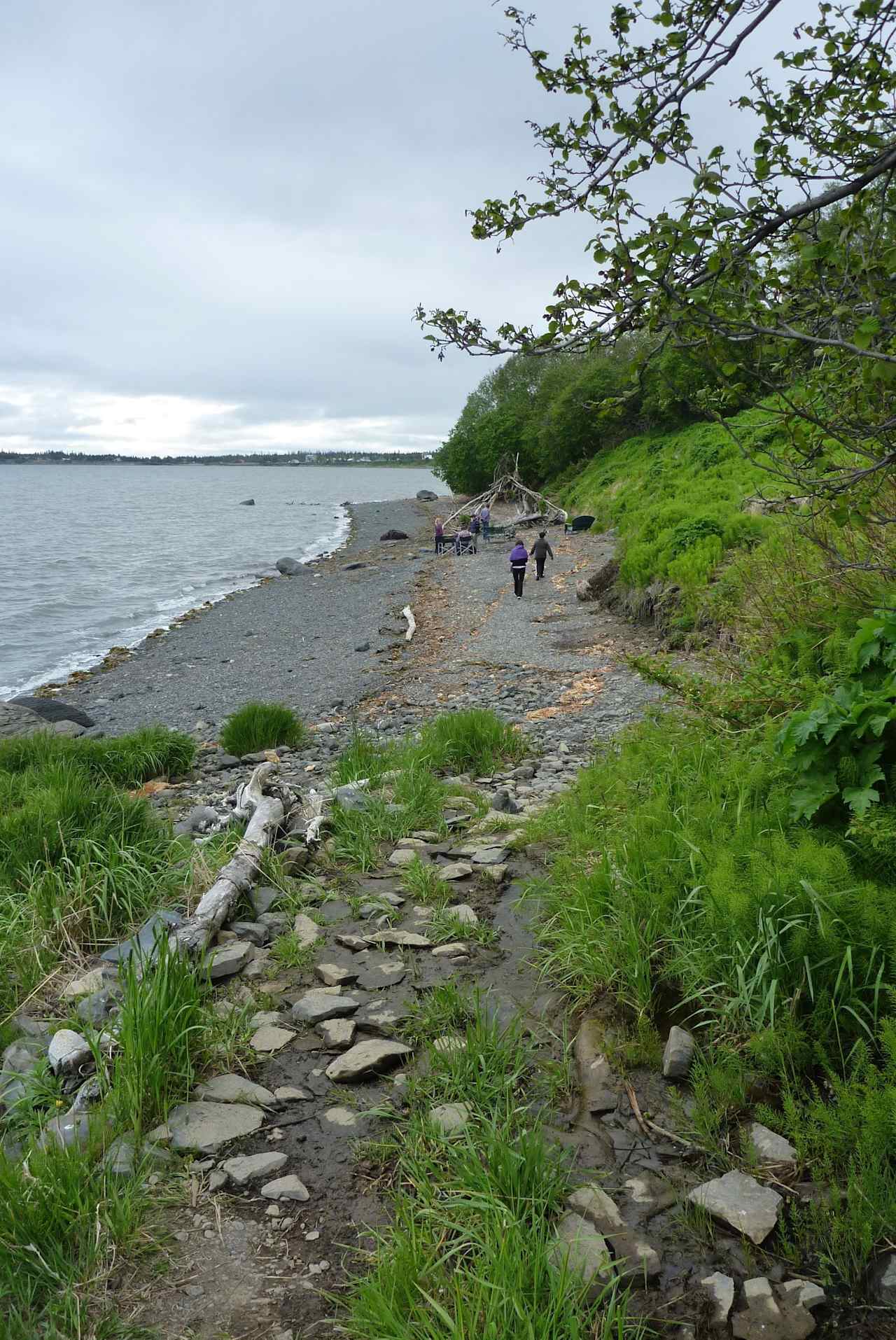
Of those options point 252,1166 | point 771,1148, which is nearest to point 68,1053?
point 252,1166

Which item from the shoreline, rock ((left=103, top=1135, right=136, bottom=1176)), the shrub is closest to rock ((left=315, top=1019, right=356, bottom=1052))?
rock ((left=103, top=1135, right=136, bottom=1176))

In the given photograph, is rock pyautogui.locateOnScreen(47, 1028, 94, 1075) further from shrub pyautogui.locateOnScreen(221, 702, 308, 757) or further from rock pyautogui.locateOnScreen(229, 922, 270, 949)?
shrub pyautogui.locateOnScreen(221, 702, 308, 757)

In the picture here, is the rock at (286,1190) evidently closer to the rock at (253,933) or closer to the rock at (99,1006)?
the rock at (99,1006)

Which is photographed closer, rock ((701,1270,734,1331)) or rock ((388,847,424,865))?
rock ((701,1270,734,1331))

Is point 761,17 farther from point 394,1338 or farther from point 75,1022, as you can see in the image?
point 75,1022

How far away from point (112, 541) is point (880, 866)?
2477 inches

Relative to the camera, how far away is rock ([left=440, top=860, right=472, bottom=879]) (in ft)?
Result: 19.5

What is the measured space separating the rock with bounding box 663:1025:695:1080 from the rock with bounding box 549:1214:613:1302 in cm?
82

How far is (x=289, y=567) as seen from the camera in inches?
1601

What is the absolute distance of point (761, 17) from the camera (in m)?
3.44

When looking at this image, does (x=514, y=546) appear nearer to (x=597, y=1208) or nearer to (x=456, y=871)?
(x=456, y=871)

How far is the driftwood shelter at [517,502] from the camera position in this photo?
42.4m

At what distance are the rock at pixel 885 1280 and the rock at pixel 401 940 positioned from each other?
9.66 ft

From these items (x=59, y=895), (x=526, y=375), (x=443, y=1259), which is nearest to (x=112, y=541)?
(x=526, y=375)
